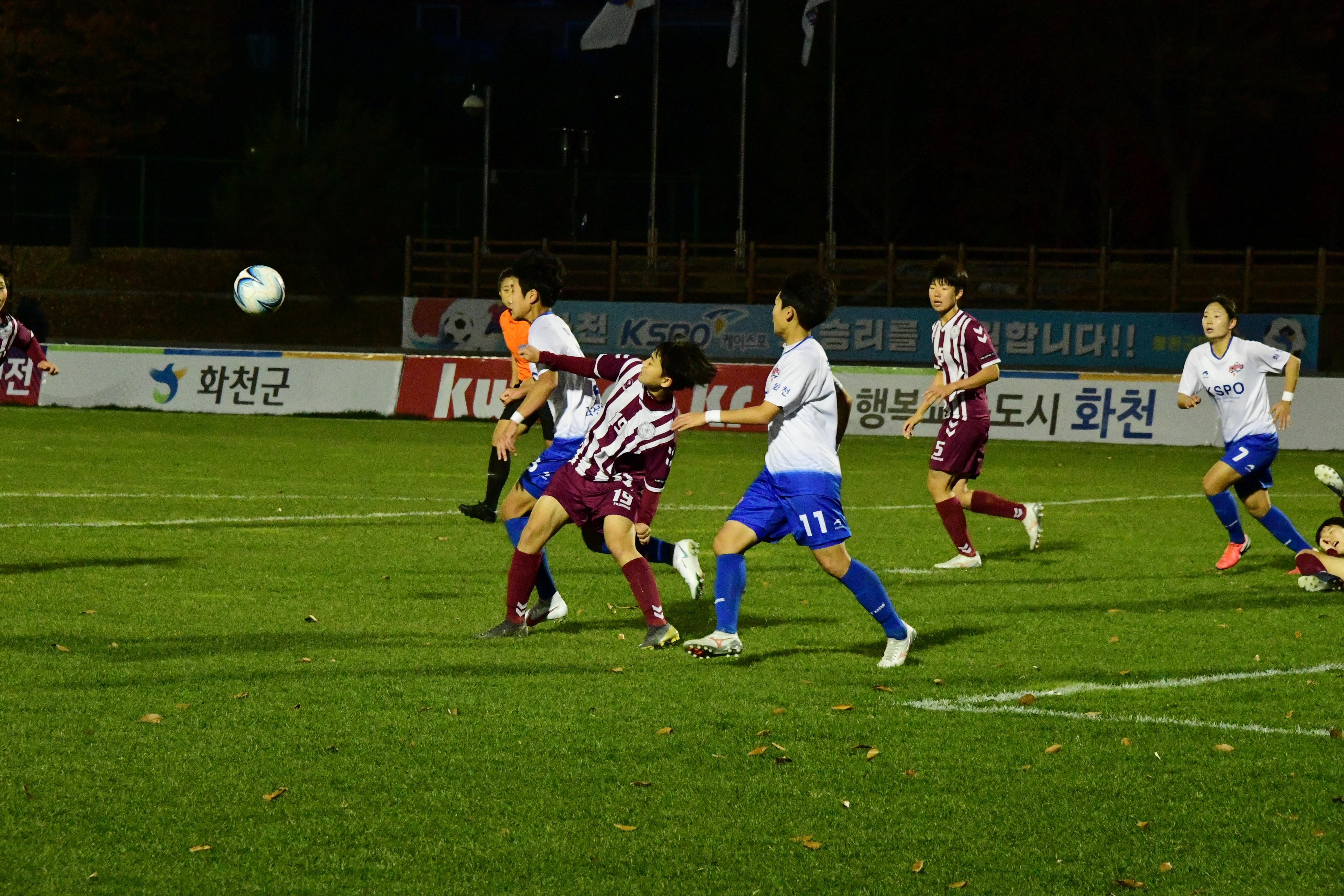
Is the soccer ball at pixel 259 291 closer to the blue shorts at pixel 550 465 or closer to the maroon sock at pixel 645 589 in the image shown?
the blue shorts at pixel 550 465

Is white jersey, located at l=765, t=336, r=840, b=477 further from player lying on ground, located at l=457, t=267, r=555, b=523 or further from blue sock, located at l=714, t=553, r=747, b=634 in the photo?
player lying on ground, located at l=457, t=267, r=555, b=523

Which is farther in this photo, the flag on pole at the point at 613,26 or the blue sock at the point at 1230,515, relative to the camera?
the flag on pole at the point at 613,26

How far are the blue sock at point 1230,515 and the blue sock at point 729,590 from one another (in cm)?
537

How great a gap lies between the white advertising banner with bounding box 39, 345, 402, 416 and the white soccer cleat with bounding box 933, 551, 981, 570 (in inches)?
625

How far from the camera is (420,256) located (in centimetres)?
4431

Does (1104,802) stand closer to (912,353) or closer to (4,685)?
(4,685)

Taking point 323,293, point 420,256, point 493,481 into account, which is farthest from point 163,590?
point 323,293

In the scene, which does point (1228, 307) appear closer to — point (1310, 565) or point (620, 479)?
point (1310, 565)

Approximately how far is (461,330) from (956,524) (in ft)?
96.8

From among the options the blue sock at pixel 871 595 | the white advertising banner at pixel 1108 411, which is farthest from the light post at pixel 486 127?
the blue sock at pixel 871 595

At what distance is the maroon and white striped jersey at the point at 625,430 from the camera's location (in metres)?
8.28

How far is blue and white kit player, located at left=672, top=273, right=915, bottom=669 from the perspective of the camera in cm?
772

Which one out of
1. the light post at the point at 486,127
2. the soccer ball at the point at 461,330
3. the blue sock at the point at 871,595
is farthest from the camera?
the light post at the point at 486,127

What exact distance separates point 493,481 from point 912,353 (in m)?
26.1
